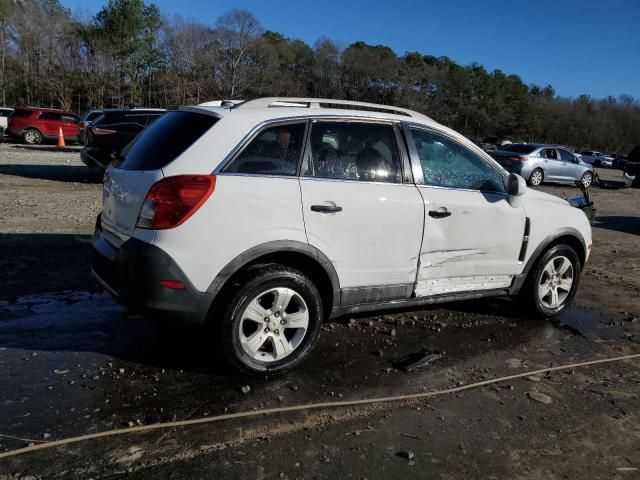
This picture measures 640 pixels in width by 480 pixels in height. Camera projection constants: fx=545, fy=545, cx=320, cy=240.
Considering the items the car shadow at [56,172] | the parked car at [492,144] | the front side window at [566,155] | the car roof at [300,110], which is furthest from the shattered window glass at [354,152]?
the front side window at [566,155]

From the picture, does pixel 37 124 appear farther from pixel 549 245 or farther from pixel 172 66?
pixel 172 66

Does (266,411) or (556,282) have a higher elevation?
(556,282)

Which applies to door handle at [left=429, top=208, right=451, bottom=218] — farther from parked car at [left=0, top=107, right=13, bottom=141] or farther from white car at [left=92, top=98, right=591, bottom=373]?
parked car at [left=0, top=107, right=13, bottom=141]

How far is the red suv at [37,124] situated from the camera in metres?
23.9

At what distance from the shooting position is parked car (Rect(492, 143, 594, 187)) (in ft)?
64.4

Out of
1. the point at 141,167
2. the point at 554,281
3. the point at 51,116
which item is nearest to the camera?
the point at 141,167

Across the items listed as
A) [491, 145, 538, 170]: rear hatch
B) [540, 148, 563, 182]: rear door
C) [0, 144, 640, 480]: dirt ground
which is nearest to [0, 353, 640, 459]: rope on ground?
[0, 144, 640, 480]: dirt ground

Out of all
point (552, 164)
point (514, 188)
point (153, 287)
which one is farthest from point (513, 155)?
point (153, 287)

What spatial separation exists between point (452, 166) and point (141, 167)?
8.03 ft

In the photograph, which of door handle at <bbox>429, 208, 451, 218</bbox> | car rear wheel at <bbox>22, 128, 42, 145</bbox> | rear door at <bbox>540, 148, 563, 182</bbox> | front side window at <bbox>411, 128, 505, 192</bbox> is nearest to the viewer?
door handle at <bbox>429, 208, 451, 218</bbox>

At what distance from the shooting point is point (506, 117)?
83000mm

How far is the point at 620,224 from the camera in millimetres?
12398

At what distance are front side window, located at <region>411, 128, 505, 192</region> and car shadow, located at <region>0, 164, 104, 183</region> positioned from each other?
11.0 m

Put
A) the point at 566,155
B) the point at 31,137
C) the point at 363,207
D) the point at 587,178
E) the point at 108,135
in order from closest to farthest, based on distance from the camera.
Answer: the point at 363,207
the point at 108,135
the point at 566,155
the point at 587,178
the point at 31,137
